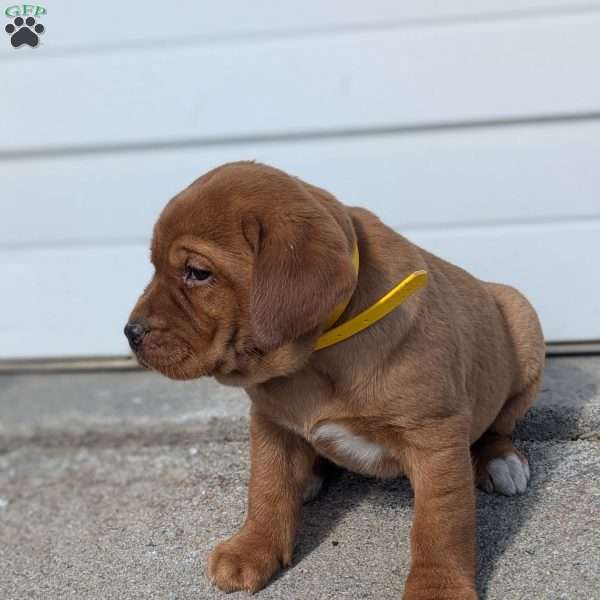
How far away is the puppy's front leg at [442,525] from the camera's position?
9.37ft

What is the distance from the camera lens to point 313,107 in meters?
4.45

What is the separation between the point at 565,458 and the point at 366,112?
1.67 metres

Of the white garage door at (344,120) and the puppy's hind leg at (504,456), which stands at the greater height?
the white garage door at (344,120)

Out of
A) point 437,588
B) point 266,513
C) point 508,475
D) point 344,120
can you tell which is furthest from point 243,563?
point 344,120

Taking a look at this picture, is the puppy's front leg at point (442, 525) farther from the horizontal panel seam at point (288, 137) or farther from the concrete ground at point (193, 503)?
the horizontal panel seam at point (288, 137)

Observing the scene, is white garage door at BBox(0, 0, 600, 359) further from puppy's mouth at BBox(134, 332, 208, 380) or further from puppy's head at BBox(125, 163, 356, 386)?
puppy's mouth at BBox(134, 332, 208, 380)

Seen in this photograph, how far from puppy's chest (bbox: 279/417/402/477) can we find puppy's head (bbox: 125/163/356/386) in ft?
0.80

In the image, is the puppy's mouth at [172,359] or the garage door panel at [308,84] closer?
the puppy's mouth at [172,359]

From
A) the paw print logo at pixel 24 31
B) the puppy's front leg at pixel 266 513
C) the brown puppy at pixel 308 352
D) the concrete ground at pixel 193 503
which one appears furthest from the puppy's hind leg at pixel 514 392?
the paw print logo at pixel 24 31

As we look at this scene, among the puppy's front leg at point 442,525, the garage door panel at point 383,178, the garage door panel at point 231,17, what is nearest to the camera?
the puppy's front leg at point 442,525

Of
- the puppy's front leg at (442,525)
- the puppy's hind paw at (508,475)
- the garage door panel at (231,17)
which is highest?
the garage door panel at (231,17)

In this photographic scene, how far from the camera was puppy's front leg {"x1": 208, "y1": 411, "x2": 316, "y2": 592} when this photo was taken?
3.13 metres

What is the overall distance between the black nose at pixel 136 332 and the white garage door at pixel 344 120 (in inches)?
73.8

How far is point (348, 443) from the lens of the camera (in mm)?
3057
